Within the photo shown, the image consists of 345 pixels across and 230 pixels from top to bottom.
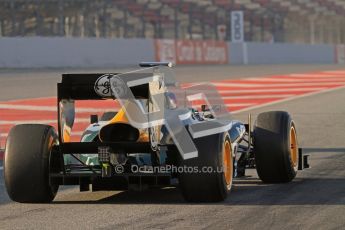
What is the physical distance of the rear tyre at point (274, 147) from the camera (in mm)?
8445

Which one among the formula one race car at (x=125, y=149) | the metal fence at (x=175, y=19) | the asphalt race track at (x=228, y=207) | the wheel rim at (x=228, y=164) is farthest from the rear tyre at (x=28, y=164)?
the metal fence at (x=175, y=19)

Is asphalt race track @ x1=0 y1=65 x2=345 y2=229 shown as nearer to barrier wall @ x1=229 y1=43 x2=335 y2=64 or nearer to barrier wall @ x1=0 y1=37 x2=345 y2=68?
barrier wall @ x1=0 y1=37 x2=345 y2=68

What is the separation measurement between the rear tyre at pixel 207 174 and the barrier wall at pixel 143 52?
22374 millimetres

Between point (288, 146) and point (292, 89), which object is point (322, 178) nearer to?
point (288, 146)

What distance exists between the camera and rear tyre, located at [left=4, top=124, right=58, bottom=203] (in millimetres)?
7477

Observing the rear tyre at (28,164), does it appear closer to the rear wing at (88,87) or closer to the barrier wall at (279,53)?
the rear wing at (88,87)

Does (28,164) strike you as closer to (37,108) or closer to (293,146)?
(293,146)

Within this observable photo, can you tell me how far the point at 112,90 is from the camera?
24.6 ft

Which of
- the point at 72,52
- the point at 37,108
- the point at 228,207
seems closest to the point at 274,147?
the point at 228,207

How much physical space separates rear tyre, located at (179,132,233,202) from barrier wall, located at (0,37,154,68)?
2237cm

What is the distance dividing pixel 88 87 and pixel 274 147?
1848mm

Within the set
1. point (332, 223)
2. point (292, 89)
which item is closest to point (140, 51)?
point (292, 89)

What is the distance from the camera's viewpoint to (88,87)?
754 cm

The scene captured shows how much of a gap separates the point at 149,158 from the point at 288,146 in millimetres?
1448
